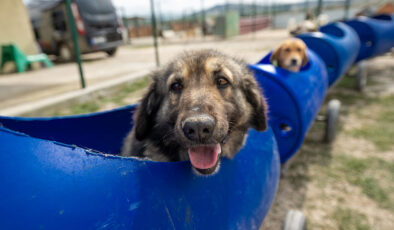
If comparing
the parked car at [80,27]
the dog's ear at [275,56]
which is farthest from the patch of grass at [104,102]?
the parked car at [80,27]

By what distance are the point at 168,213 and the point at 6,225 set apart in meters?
0.62

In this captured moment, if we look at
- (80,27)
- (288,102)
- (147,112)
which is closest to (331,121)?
(288,102)

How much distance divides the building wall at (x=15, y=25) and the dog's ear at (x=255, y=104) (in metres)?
10.6

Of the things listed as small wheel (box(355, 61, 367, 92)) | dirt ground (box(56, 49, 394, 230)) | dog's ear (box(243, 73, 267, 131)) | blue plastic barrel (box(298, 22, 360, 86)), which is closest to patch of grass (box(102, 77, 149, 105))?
dirt ground (box(56, 49, 394, 230))

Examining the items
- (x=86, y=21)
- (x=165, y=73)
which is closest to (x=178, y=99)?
(x=165, y=73)

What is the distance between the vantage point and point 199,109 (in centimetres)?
155

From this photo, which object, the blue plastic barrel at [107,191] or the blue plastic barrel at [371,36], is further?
the blue plastic barrel at [371,36]

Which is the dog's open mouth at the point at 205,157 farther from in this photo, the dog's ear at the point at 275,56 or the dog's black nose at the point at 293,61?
the dog's ear at the point at 275,56

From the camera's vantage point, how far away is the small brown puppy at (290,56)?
3.26 m

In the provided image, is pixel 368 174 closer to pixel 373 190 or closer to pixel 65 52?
pixel 373 190

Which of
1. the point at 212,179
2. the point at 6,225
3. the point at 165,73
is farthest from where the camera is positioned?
the point at 165,73

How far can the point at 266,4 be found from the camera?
3200cm

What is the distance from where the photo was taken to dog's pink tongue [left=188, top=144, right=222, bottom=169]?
4.87 ft

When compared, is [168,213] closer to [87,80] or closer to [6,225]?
[6,225]
